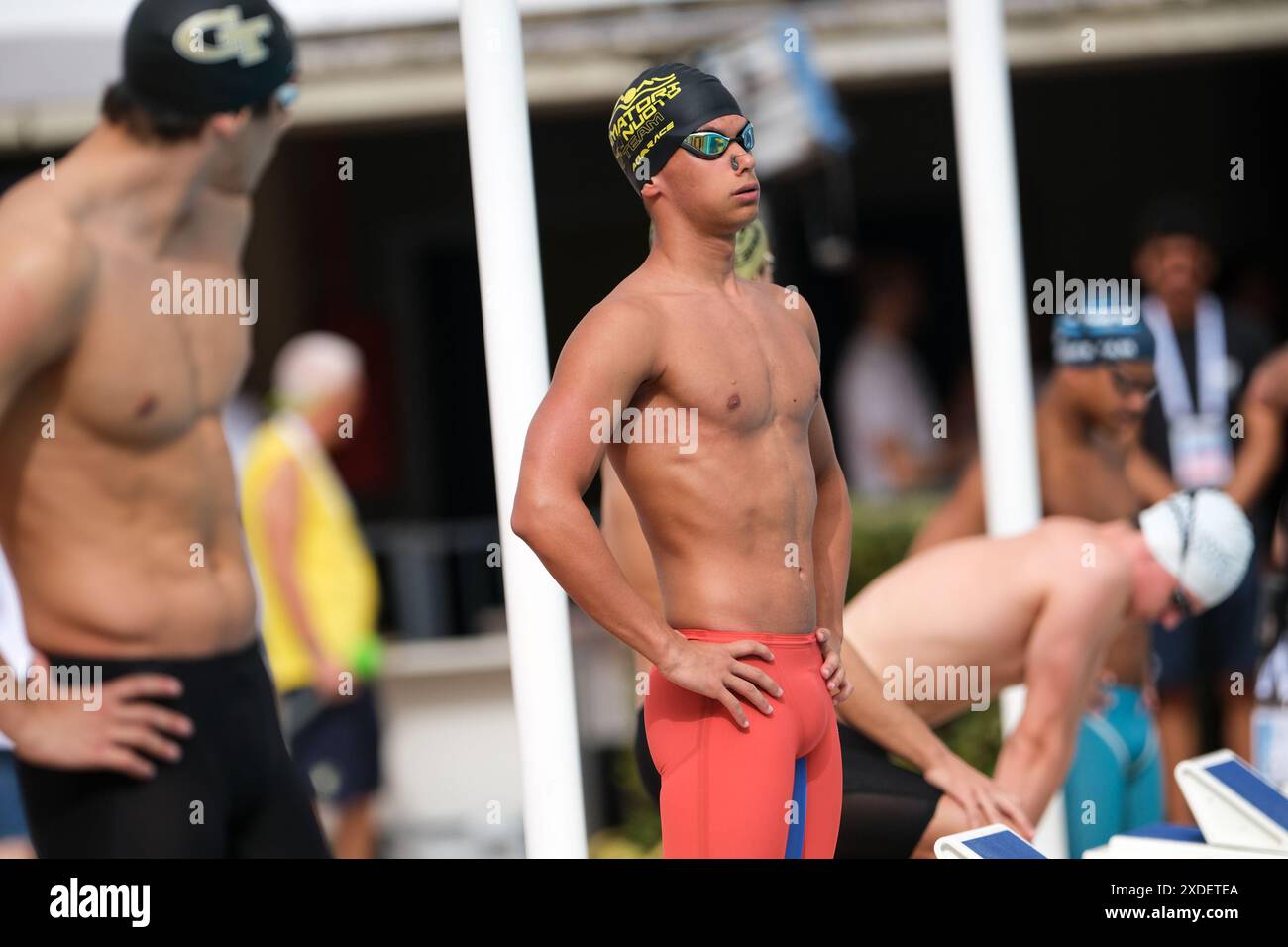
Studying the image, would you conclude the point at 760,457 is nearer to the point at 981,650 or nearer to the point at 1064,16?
the point at 981,650

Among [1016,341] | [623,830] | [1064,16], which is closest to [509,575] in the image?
[1016,341]

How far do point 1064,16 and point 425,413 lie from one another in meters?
4.34

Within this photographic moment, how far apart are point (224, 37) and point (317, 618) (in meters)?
3.50

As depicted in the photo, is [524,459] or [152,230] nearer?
[524,459]

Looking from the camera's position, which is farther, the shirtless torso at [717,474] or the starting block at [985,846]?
the starting block at [985,846]

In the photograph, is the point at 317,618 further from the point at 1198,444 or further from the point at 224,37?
the point at 224,37

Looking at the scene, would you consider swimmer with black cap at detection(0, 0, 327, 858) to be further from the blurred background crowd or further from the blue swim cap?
the blue swim cap

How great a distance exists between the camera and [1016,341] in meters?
4.72

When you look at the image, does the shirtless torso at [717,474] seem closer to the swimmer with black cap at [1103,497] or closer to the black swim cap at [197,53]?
the black swim cap at [197,53]

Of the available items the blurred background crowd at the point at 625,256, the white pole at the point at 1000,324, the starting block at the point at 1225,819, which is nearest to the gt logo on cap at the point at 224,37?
the blurred background crowd at the point at 625,256

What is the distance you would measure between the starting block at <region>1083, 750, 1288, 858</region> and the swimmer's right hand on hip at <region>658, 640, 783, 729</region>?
126 cm

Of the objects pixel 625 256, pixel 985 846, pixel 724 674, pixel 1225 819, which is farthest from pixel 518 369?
pixel 625 256

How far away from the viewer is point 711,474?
2889mm

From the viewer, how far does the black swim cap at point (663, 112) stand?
289 centimetres
